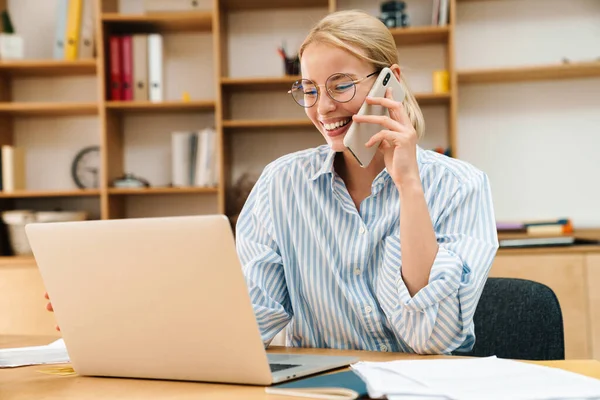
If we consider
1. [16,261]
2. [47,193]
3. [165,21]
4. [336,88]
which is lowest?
[16,261]

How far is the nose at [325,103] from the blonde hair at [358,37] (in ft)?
0.33

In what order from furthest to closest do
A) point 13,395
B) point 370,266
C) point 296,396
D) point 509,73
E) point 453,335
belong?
point 509,73
point 370,266
point 453,335
point 13,395
point 296,396

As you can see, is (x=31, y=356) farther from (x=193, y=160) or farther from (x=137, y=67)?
(x=137, y=67)

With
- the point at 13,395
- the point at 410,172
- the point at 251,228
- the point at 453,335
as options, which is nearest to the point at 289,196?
the point at 251,228

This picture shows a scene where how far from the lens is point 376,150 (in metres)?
1.53

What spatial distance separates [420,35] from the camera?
3.23 m

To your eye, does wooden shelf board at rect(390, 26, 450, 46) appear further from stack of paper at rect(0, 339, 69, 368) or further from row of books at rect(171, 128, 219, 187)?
stack of paper at rect(0, 339, 69, 368)

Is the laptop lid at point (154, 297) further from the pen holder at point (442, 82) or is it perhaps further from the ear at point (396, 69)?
the pen holder at point (442, 82)

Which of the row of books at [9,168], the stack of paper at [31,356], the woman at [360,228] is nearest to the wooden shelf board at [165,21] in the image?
the row of books at [9,168]

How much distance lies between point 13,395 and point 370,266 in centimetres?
71

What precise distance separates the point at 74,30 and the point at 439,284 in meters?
2.67

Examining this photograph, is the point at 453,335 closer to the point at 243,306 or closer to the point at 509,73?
the point at 243,306

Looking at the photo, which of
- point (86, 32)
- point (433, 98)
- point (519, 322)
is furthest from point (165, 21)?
point (519, 322)

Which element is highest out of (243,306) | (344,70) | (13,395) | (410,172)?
(344,70)
